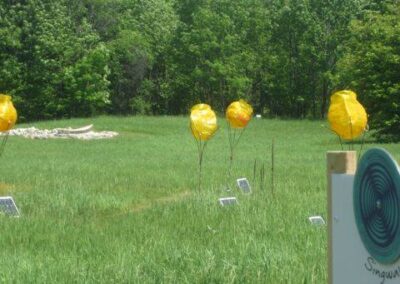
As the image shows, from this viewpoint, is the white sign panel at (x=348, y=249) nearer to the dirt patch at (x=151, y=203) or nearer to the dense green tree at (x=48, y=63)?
the dirt patch at (x=151, y=203)

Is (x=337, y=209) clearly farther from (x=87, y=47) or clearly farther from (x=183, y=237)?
(x=87, y=47)

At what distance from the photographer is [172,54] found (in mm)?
50219

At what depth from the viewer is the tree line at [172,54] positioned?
44.2 metres

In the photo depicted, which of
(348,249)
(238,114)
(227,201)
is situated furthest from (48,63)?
(348,249)

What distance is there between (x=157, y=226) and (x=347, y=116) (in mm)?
2690

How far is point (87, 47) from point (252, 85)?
11.6 meters

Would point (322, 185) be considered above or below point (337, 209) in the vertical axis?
below

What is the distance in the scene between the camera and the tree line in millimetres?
44156

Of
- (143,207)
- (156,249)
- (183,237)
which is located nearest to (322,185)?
(143,207)

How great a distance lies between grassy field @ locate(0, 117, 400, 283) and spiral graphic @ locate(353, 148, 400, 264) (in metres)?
2.46

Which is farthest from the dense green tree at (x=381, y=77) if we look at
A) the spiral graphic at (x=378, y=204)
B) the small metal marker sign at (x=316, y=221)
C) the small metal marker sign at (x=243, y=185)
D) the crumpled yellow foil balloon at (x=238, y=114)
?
the spiral graphic at (x=378, y=204)

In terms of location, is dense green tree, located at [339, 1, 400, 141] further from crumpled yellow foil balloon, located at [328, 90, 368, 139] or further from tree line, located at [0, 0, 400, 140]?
crumpled yellow foil balloon, located at [328, 90, 368, 139]

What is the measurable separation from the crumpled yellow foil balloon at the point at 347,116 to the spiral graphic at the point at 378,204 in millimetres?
6601

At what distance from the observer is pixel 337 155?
313 cm
